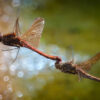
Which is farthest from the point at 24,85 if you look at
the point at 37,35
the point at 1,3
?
the point at 1,3

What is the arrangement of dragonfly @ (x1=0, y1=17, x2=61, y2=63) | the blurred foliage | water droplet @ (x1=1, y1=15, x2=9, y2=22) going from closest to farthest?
dragonfly @ (x1=0, y1=17, x2=61, y2=63) → the blurred foliage → water droplet @ (x1=1, y1=15, x2=9, y2=22)

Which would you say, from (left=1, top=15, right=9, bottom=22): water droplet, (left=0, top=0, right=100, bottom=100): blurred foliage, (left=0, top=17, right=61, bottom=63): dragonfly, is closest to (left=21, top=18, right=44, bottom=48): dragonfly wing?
(left=0, top=17, right=61, bottom=63): dragonfly

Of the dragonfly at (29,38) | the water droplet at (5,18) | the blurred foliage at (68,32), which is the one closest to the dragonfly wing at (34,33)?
the dragonfly at (29,38)

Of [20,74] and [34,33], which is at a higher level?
[34,33]

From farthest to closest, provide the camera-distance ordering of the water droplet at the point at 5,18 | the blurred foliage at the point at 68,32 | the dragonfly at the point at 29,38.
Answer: the water droplet at the point at 5,18, the blurred foliage at the point at 68,32, the dragonfly at the point at 29,38

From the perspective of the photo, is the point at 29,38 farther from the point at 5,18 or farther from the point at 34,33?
the point at 5,18

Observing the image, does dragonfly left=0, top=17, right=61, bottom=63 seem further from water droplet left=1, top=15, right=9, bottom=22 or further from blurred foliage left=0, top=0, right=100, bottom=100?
water droplet left=1, top=15, right=9, bottom=22

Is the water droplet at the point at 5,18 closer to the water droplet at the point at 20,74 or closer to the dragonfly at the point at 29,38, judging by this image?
the water droplet at the point at 20,74

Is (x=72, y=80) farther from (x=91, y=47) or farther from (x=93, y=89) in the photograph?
(x=91, y=47)

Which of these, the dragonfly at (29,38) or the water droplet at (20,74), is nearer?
the dragonfly at (29,38)

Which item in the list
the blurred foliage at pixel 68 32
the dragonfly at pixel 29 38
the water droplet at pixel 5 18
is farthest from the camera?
the water droplet at pixel 5 18

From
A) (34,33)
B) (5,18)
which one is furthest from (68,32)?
(34,33)
